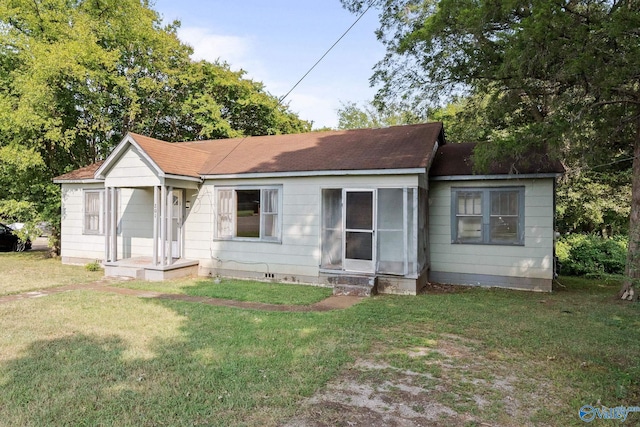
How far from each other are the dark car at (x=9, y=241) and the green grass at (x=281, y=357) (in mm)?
13029

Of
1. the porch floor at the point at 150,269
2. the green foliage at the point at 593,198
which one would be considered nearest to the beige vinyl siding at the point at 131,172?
the porch floor at the point at 150,269

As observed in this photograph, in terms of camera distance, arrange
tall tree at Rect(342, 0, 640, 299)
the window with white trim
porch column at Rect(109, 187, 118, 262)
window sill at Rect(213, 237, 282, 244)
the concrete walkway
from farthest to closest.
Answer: porch column at Rect(109, 187, 118, 262)
window sill at Rect(213, 237, 282, 244)
the window with white trim
the concrete walkway
tall tree at Rect(342, 0, 640, 299)

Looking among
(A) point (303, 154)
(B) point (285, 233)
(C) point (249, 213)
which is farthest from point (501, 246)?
(C) point (249, 213)

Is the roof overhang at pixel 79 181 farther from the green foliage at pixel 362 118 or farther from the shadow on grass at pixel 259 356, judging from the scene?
the green foliage at pixel 362 118

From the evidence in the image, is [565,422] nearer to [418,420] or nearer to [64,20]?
[418,420]

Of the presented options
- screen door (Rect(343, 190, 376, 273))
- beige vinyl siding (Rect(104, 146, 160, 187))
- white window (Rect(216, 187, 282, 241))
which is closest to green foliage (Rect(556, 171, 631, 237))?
screen door (Rect(343, 190, 376, 273))

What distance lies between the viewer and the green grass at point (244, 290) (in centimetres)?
823

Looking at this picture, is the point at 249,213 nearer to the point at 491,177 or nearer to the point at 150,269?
the point at 150,269

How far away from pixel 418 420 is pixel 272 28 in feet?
44.5

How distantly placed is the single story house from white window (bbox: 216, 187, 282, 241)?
0.09 ft

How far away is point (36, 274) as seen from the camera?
36.1 feet

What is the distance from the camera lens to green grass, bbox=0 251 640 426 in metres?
3.55

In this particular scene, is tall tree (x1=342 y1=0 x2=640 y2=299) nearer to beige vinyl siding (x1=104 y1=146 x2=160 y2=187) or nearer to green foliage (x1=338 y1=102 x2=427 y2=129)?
beige vinyl siding (x1=104 y1=146 x2=160 y2=187)

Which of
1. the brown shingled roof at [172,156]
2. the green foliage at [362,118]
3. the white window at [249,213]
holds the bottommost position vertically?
the white window at [249,213]
